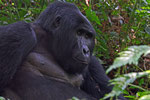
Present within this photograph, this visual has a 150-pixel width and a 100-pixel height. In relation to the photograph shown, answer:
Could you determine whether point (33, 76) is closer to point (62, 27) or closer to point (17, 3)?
point (62, 27)

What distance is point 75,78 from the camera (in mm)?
3285

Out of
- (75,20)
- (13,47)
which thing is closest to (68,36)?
(75,20)

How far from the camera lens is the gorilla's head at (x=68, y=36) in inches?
122

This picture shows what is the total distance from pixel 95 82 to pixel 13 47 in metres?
1.28

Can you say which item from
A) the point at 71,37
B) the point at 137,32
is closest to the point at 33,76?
the point at 71,37

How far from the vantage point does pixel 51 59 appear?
3.24 m

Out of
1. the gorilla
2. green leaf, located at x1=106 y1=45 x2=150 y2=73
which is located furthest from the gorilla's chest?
green leaf, located at x1=106 y1=45 x2=150 y2=73

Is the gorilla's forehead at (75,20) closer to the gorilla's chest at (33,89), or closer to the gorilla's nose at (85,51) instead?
the gorilla's nose at (85,51)

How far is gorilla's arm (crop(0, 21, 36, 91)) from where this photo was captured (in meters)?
2.68

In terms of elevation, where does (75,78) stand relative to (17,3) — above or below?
below

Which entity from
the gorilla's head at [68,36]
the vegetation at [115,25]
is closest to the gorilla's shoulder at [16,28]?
the gorilla's head at [68,36]

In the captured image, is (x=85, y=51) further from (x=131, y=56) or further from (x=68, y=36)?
(x=131, y=56)

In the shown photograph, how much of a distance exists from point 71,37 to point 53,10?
1.53 feet

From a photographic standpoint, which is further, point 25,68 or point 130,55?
point 25,68
